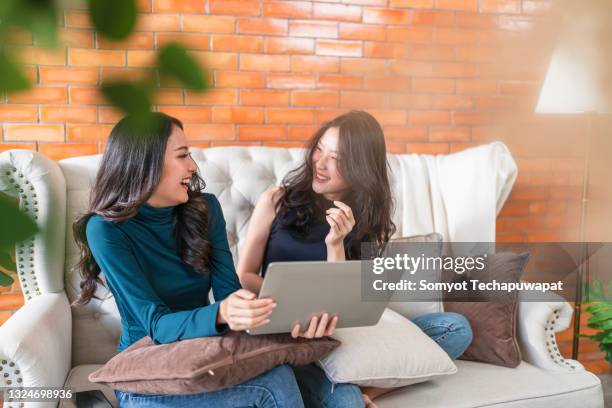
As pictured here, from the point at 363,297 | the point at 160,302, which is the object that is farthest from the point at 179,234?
the point at 363,297

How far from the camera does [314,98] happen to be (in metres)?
2.52

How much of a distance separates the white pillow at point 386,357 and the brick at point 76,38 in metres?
1.39

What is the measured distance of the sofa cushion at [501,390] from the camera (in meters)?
1.65

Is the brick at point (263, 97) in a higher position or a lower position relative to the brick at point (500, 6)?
lower

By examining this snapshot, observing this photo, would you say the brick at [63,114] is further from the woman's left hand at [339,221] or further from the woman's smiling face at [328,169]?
the woman's left hand at [339,221]

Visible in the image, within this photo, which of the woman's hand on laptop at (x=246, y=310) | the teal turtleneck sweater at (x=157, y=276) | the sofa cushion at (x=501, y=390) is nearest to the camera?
the woman's hand on laptop at (x=246, y=310)

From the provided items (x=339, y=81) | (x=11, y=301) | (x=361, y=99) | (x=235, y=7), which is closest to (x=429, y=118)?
(x=361, y=99)

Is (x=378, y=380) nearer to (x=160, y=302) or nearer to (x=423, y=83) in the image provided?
(x=160, y=302)

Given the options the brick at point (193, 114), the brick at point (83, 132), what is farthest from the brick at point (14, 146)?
the brick at point (193, 114)

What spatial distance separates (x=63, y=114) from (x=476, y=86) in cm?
174

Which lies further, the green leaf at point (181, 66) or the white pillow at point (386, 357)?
the white pillow at point (386, 357)

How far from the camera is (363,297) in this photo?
1.46m

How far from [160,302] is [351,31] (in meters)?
1.54

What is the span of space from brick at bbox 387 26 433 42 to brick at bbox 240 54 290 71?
18.6 inches
